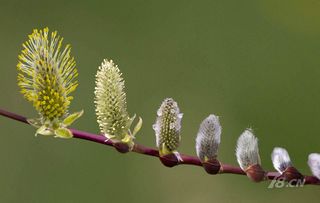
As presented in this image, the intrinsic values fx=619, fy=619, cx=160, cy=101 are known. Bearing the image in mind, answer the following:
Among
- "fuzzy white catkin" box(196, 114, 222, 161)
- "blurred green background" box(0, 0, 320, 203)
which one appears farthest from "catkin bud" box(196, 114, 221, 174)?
"blurred green background" box(0, 0, 320, 203)

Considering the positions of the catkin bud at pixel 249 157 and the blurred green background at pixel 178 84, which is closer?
the catkin bud at pixel 249 157

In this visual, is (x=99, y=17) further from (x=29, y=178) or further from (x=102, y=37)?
(x=29, y=178)

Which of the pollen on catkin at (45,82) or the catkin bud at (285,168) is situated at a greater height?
the pollen on catkin at (45,82)

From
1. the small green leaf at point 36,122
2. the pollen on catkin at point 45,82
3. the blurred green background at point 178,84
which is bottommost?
the blurred green background at point 178,84

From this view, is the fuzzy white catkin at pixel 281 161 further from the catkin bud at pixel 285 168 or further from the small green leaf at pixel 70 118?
the small green leaf at pixel 70 118

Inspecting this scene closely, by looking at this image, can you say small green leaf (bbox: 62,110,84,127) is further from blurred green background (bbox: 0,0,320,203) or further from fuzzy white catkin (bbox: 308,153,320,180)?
blurred green background (bbox: 0,0,320,203)

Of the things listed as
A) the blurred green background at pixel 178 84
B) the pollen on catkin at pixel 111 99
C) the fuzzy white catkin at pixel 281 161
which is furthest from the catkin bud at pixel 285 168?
the blurred green background at pixel 178 84

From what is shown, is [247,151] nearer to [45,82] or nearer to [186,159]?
[186,159]
